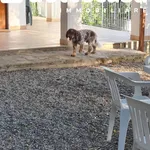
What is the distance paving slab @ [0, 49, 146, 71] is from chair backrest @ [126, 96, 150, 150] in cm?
455

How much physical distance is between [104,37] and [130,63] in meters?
2.03

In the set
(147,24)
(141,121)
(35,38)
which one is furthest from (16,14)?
(141,121)

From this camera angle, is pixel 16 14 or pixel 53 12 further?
pixel 53 12

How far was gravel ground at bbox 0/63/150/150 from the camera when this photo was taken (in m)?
3.77

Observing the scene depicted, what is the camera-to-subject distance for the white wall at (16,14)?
1107 centimetres

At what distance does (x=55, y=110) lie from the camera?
188 inches

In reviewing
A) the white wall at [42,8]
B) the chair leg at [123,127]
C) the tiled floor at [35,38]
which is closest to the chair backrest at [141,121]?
the chair leg at [123,127]

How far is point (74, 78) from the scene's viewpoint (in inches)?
258

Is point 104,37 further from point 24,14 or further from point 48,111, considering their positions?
point 48,111

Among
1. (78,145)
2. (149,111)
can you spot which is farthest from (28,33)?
(149,111)

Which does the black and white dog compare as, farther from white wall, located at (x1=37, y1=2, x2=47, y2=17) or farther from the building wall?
white wall, located at (x1=37, y1=2, x2=47, y2=17)

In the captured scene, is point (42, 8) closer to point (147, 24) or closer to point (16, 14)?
point (16, 14)

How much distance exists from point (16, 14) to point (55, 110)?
694cm

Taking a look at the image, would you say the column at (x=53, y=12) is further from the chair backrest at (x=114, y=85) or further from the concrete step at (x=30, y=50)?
the chair backrest at (x=114, y=85)
